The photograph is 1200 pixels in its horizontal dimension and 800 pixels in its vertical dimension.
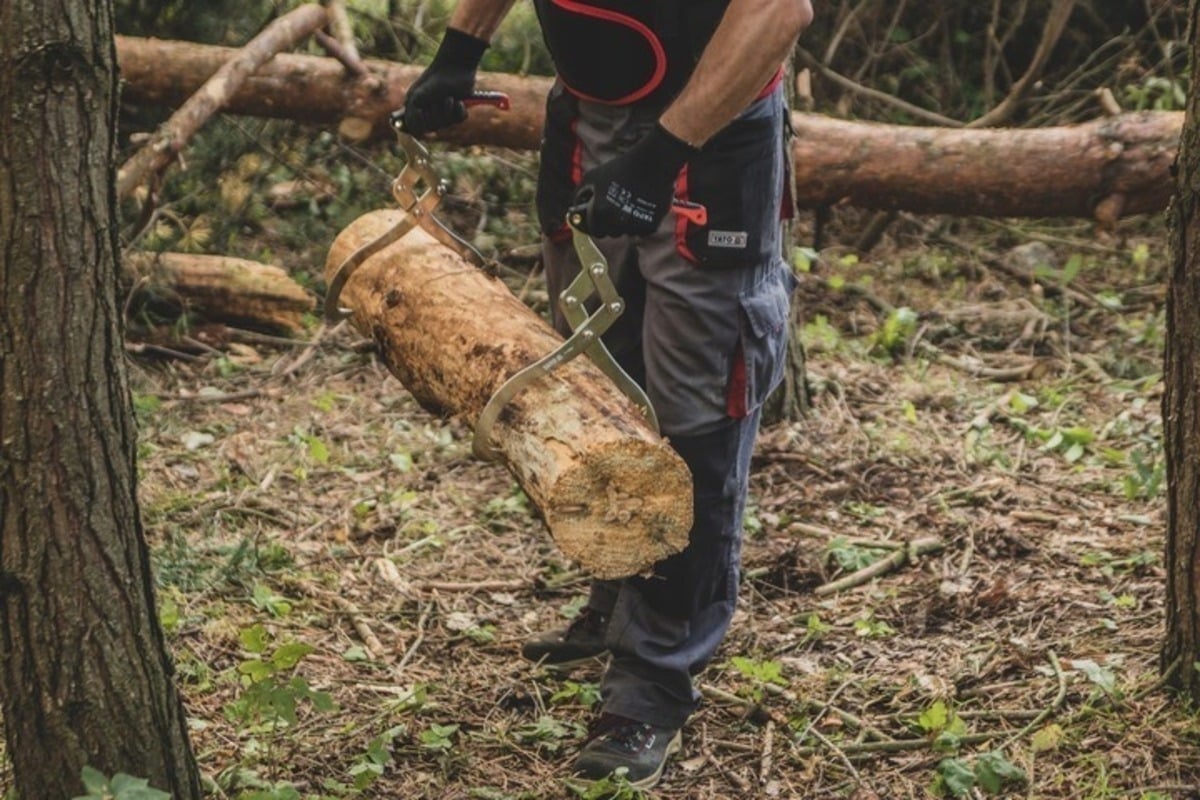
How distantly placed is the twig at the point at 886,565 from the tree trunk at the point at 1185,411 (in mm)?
968

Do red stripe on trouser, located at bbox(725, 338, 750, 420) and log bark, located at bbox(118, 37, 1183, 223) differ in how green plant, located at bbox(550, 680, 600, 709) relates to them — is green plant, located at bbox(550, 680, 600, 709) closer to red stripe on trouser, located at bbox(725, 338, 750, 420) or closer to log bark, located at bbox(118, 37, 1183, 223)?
red stripe on trouser, located at bbox(725, 338, 750, 420)

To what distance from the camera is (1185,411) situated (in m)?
2.77

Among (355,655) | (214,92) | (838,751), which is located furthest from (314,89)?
(838,751)

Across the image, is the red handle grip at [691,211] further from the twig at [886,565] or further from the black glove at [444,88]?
the twig at [886,565]

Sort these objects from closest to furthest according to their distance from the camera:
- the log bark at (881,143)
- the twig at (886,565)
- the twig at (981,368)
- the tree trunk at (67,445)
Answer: the tree trunk at (67,445) → the twig at (886,565) → the twig at (981,368) → the log bark at (881,143)

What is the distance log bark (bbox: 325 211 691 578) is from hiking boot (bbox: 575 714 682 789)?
0.49m

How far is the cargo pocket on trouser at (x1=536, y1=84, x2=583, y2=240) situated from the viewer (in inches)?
118

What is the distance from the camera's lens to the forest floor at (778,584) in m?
2.88

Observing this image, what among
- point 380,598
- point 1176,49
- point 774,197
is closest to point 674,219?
point 774,197

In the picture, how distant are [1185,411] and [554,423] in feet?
4.09

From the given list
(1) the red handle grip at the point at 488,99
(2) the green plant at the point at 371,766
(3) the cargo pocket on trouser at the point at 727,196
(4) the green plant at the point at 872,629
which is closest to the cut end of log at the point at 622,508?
(3) the cargo pocket on trouser at the point at 727,196

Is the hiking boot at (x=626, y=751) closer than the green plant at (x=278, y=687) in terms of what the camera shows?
No

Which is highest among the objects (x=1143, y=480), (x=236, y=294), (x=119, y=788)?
(x=119, y=788)

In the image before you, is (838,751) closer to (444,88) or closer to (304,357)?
(444,88)
